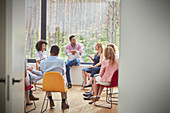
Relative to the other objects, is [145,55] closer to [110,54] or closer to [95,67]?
[110,54]

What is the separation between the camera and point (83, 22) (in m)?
7.48

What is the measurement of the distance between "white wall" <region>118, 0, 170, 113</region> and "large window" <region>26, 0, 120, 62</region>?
5.24 meters

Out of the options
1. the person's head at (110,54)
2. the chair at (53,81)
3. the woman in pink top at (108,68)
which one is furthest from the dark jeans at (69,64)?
the chair at (53,81)

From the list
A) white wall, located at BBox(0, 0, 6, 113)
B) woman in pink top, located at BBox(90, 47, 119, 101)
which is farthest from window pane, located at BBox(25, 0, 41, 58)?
white wall, located at BBox(0, 0, 6, 113)

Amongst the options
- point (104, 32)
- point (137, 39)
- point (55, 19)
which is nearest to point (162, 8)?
point (137, 39)

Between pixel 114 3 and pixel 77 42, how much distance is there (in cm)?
183

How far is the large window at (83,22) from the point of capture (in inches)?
288

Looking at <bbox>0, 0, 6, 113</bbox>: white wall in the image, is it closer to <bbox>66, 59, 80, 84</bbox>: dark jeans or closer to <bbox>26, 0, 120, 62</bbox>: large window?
<bbox>66, 59, 80, 84</bbox>: dark jeans

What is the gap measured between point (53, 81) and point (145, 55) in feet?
7.04

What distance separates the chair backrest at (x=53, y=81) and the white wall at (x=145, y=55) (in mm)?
1857

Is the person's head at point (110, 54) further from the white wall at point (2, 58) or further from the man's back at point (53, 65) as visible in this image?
the white wall at point (2, 58)

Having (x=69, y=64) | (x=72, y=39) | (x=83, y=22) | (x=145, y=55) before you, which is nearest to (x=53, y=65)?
(x=145, y=55)

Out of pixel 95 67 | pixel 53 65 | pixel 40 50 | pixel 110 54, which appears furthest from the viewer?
pixel 40 50

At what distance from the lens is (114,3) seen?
23.7 feet
